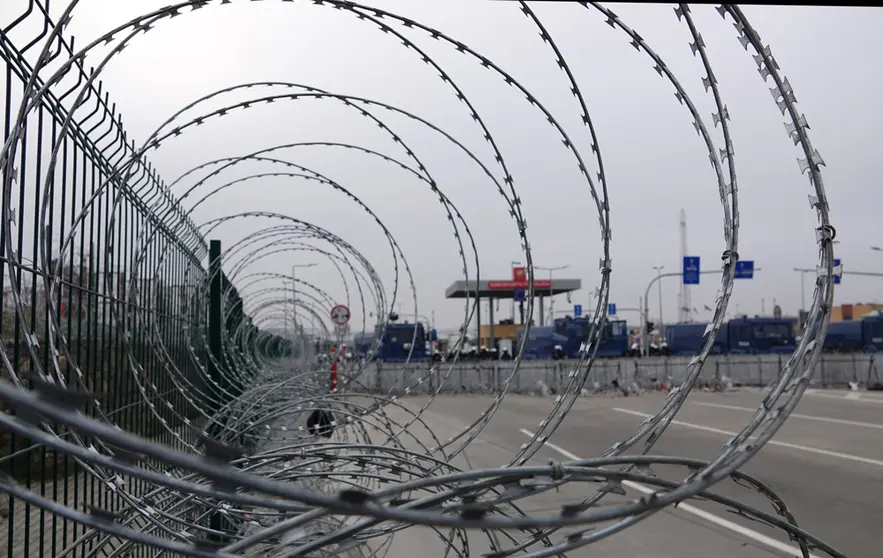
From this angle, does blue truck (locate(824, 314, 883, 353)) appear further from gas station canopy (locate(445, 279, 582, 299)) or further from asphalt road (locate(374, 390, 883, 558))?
gas station canopy (locate(445, 279, 582, 299))

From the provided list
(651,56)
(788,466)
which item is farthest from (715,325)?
(788,466)

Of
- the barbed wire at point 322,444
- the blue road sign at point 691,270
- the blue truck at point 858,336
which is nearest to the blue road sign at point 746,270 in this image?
the blue road sign at point 691,270

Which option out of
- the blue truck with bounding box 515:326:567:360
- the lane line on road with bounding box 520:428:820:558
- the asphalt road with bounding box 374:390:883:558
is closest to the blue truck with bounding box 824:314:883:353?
the blue truck with bounding box 515:326:567:360

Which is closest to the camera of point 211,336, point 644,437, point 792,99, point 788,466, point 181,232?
point 792,99

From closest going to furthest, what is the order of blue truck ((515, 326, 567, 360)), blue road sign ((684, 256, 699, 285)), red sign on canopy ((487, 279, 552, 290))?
blue road sign ((684, 256, 699, 285)) → blue truck ((515, 326, 567, 360)) → red sign on canopy ((487, 279, 552, 290))

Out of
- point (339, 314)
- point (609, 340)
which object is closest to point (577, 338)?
point (609, 340)

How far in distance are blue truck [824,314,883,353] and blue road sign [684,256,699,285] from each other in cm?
980

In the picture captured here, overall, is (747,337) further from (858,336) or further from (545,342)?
(545,342)

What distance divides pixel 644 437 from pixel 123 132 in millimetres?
4197

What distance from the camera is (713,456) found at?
1562 centimetres

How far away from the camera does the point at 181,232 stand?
8883mm

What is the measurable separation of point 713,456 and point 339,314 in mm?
7973

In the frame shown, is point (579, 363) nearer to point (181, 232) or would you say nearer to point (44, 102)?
point (44, 102)

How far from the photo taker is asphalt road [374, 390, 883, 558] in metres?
8.88
